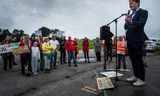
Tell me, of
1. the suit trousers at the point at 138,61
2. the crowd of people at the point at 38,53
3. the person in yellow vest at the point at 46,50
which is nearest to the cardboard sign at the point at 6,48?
the crowd of people at the point at 38,53

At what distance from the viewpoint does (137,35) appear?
6.07 m

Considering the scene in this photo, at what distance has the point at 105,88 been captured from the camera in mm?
6098

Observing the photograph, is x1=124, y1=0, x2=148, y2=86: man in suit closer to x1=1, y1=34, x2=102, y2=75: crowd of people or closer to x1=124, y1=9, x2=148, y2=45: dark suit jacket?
x1=124, y1=9, x2=148, y2=45: dark suit jacket

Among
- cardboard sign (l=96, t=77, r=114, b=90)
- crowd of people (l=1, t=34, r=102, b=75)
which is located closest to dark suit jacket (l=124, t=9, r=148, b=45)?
cardboard sign (l=96, t=77, r=114, b=90)

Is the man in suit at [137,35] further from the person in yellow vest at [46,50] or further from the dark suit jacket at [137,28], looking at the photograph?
the person in yellow vest at [46,50]

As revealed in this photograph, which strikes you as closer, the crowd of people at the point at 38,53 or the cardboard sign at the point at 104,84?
the cardboard sign at the point at 104,84

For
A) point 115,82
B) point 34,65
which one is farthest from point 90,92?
point 34,65

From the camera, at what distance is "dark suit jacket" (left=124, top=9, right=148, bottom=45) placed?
5.89 meters

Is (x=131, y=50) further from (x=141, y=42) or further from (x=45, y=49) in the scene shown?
(x=45, y=49)

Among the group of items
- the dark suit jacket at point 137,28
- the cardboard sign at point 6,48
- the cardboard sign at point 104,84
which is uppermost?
the dark suit jacket at point 137,28

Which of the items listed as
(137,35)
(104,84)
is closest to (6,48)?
(104,84)

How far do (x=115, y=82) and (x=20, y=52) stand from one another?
7.17 m

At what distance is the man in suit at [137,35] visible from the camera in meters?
5.90

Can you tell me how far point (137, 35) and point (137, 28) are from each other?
183 mm
